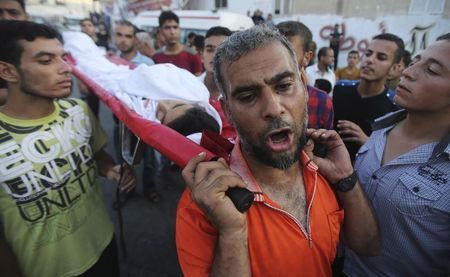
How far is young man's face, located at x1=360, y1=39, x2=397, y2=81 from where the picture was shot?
2.83m

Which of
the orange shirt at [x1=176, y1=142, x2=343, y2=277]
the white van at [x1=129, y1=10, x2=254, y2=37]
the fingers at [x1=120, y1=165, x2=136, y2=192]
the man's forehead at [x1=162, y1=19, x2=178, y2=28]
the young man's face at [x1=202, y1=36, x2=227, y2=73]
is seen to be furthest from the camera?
the white van at [x1=129, y1=10, x2=254, y2=37]

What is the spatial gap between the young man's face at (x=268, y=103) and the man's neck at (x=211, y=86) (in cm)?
183

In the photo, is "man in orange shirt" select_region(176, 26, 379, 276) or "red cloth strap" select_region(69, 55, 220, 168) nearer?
"man in orange shirt" select_region(176, 26, 379, 276)

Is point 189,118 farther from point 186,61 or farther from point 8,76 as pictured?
point 186,61

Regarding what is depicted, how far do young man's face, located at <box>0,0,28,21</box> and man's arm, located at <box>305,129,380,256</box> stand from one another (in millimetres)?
3038

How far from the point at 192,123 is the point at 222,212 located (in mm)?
893

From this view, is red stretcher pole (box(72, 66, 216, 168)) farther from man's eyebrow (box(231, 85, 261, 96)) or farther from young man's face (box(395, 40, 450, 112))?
young man's face (box(395, 40, 450, 112))

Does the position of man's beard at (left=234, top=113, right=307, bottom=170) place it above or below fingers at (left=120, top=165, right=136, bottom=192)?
above

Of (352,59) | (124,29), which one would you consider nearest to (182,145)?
(124,29)

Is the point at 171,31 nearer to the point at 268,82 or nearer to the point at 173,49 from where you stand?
the point at 173,49

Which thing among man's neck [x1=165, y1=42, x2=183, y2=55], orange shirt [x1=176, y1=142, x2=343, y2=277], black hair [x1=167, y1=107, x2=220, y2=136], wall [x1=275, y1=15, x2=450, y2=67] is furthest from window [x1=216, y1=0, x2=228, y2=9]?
orange shirt [x1=176, y1=142, x2=343, y2=277]

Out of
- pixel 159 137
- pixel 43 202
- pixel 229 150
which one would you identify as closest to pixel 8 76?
pixel 43 202

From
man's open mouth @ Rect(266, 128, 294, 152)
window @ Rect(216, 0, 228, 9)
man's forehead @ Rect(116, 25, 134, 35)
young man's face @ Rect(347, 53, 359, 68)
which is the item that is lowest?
young man's face @ Rect(347, 53, 359, 68)

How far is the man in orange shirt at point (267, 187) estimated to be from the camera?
3.64ft
